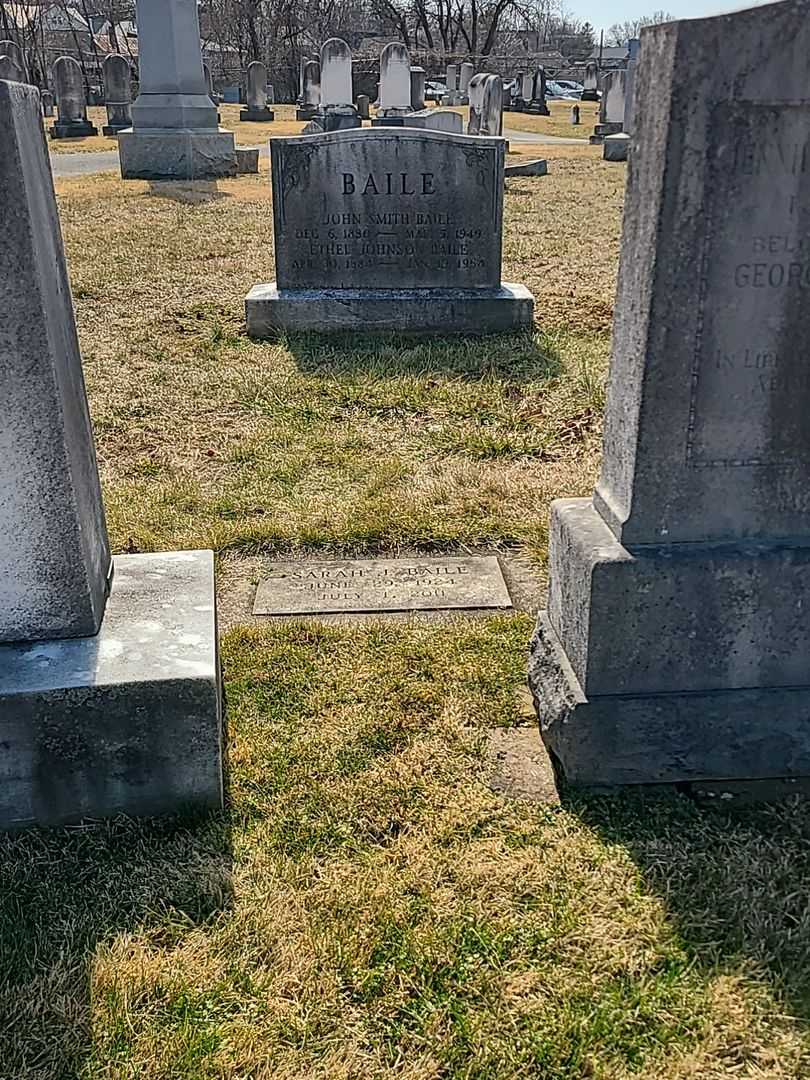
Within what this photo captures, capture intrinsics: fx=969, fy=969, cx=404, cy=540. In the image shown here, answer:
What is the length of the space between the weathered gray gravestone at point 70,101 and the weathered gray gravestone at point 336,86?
5.73 meters

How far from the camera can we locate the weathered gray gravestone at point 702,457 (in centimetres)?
219

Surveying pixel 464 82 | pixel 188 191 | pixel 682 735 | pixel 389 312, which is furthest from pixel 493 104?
pixel 464 82

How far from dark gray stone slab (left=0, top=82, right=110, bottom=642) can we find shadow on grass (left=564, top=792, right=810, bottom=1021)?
4.85 ft

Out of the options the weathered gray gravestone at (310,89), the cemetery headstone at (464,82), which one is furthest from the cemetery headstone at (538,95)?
the weathered gray gravestone at (310,89)

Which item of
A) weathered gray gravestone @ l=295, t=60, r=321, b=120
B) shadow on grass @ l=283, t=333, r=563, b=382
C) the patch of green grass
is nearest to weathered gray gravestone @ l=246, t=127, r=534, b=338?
shadow on grass @ l=283, t=333, r=563, b=382

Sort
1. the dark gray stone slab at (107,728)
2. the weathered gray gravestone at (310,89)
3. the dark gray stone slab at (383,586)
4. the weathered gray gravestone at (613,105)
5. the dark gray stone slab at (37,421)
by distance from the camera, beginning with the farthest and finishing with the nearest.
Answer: the weathered gray gravestone at (310,89), the weathered gray gravestone at (613,105), the dark gray stone slab at (383,586), the dark gray stone slab at (107,728), the dark gray stone slab at (37,421)

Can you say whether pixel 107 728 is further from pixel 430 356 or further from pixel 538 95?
pixel 538 95

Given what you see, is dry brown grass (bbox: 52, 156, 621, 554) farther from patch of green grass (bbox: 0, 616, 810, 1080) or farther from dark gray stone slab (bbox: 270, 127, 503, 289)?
patch of green grass (bbox: 0, 616, 810, 1080)

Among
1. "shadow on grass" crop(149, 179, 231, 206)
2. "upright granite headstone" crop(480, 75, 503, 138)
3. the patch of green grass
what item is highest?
"upright granite headstone" crop(480, 75, 503, 138)

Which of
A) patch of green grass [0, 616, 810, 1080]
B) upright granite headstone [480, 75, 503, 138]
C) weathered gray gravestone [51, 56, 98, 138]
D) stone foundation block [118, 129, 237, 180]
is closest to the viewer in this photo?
patch of green grass [0, 616, 810, 1080]

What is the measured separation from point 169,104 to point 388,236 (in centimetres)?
976

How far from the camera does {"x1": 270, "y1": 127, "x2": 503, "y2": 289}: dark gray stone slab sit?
674 cm

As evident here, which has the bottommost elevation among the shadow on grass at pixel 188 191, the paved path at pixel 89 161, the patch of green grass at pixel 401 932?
the patch of green grass at pixel 401 932

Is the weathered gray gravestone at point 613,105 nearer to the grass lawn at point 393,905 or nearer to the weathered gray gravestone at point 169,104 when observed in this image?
the weathered gray gravestone at point 169,104
